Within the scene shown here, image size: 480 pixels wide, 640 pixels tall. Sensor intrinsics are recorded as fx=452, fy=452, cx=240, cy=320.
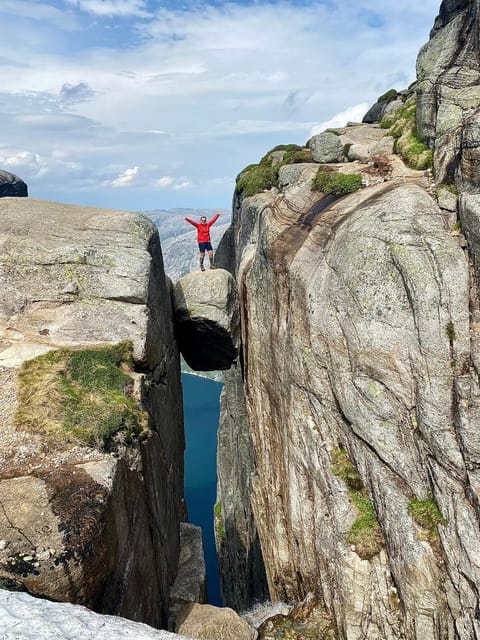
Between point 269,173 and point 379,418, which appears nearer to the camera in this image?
point 379,418

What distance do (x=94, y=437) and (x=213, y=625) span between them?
23.3 feet

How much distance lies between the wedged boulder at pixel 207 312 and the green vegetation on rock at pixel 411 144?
11197mm

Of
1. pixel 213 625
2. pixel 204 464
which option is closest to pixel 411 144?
pixel 213 625

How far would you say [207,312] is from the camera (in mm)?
24484

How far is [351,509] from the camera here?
53.2 feet

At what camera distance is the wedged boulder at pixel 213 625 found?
1365 centimetres

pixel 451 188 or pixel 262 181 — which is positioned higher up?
pixel 262 181

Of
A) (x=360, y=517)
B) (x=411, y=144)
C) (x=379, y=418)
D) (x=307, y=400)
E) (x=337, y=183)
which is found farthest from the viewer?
(x=411, y=144)

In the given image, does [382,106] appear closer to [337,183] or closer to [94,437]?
[337,183]

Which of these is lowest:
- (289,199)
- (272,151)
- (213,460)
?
(213,460)

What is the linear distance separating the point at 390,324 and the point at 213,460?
95.5m

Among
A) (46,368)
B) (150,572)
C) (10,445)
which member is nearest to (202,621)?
(150,572)

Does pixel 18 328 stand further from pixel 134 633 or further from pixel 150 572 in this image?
pixel 134 633

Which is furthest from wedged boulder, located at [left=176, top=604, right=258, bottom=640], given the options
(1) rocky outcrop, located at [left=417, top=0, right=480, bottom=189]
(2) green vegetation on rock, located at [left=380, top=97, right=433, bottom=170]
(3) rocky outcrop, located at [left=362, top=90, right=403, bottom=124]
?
(3) rocky outcrop, located at [left=362, top=90, right=403, bottom=124]
